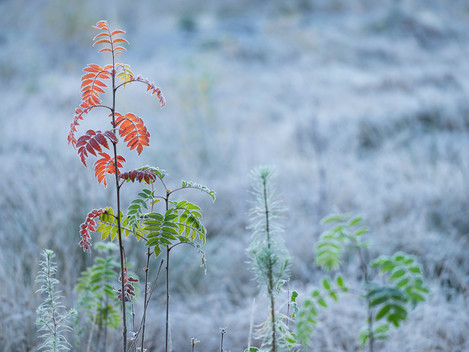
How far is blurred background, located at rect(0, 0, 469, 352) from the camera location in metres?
1.86

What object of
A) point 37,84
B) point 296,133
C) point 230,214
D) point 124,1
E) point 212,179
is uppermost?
point 124,1

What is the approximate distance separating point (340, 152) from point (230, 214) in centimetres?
165

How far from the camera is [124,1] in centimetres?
2239

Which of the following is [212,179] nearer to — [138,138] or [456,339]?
[456,339]

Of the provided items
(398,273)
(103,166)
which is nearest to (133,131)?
(103,166)

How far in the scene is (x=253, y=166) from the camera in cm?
→ 388

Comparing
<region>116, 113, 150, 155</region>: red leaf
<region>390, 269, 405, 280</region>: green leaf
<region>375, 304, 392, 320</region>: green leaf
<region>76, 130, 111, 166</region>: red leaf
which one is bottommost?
<region>375, 304, 392, 320</region>: green leaf

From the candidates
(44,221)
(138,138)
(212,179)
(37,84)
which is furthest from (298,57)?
(138,138)

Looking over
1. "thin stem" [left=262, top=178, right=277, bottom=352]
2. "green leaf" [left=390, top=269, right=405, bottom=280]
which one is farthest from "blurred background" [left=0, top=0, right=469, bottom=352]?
"green leaf" [left=390, top=269, right=405, bottom=280]

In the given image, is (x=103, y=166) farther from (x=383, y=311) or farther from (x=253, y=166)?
(x=253, y=166)

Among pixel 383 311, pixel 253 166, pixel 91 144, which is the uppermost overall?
pixel 253 166

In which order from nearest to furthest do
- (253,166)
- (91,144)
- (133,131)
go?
(91,144)
(133,131)
(253,166)

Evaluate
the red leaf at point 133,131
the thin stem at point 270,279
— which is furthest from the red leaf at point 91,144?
the thin stem at point 270,279

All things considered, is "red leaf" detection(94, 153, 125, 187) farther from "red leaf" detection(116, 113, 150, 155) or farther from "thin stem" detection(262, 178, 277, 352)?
"thin stem" detection(262, 178, 277, 352)
